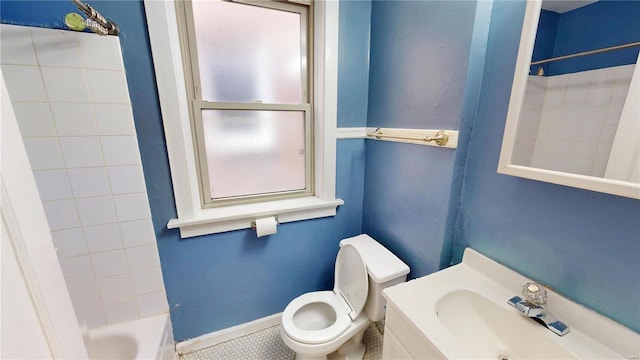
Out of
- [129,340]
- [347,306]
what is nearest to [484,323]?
[347,306]

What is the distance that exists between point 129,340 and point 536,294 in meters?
1.84

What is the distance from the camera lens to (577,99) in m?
0.73

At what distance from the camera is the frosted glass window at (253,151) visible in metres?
1.42

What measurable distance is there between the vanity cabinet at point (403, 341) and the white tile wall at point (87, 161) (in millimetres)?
1225

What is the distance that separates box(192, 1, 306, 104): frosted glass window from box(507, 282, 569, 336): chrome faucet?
4.69 ft

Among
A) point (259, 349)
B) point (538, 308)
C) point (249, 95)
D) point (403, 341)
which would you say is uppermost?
point (249, 95)

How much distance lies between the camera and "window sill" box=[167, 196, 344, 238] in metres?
1.32

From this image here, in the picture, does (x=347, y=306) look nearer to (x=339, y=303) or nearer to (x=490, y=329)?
(x=339, y=303)

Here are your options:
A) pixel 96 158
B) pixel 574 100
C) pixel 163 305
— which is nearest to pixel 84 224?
pixel 96 158

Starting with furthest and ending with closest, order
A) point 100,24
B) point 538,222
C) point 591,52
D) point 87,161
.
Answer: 1. point 87,161
2. point 100,24
3. point 538,222
4. point 591,52

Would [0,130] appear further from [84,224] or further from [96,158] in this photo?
[84,224]

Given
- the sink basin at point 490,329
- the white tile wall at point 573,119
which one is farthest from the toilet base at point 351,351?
the white tile wall at point 573,119

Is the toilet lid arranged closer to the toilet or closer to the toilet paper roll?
the toilet

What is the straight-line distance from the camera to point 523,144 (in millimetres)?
846
